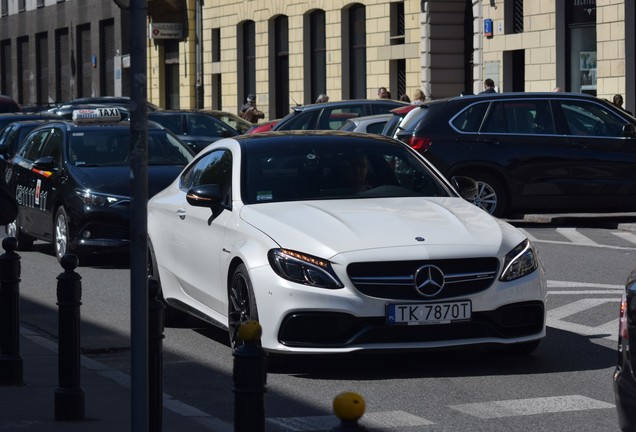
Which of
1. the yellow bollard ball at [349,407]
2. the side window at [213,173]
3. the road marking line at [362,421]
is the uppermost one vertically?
the side window at [213,173]

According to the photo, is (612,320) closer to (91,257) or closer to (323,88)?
(91,257)

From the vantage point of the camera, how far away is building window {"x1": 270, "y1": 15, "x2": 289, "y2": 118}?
4422cm

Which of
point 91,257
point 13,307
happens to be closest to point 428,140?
point 91,257

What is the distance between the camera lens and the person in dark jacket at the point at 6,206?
6344 mm

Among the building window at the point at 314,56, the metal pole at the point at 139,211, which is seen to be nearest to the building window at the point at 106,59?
the building window at the point at 314,56

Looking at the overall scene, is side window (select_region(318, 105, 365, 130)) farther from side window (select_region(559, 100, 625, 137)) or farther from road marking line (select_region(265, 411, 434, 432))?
road marking line (select_region(265, 411, 434, 432))

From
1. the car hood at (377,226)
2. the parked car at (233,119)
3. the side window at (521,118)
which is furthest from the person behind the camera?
the parked car at (233,119)

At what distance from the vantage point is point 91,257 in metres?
16.9

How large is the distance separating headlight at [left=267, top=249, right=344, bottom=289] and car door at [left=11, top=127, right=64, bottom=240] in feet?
25.4

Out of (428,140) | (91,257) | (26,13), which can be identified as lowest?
(91,257)

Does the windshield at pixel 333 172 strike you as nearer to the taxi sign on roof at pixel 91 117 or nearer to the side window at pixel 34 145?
the taxi sign on roof at pixel 91 117

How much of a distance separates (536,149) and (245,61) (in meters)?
28.0

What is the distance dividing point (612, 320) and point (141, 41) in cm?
616

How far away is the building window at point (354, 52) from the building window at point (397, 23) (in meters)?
1.61
